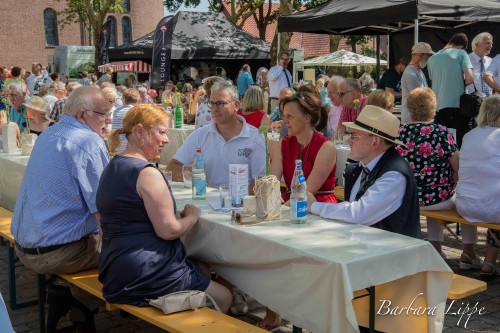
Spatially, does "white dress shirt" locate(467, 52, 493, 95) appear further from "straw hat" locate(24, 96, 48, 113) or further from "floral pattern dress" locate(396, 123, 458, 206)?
"straw hat" locate(24, 96, 48, 113)

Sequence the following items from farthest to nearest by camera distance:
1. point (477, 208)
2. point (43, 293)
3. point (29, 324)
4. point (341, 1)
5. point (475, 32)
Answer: point (475, 32) < point (341, 1) < point (477, 208) < point (29, 324) < point (43, 293)

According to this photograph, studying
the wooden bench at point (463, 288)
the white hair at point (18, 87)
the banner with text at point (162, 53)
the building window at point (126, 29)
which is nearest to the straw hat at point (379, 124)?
the wooden bench at point (463, 288)

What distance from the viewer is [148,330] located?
167 inches

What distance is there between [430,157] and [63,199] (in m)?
2.83

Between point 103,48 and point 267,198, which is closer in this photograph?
point 267,198

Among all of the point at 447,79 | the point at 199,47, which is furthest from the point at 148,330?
the point at 199,47

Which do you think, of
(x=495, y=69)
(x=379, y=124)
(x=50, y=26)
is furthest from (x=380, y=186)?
(x=50, y=26)

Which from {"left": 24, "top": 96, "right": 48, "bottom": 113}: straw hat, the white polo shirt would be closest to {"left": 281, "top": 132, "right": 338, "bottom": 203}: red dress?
the white polo shirt

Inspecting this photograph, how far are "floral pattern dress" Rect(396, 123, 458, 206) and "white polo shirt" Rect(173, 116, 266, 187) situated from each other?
47.2 inches

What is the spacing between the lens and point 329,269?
8.71 ft

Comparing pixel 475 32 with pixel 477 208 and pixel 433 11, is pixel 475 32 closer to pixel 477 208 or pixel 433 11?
pixel 433 11

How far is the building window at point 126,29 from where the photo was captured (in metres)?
50.6

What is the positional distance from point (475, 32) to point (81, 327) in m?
10.5

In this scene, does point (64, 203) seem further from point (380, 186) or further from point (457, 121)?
point (457, 121)
